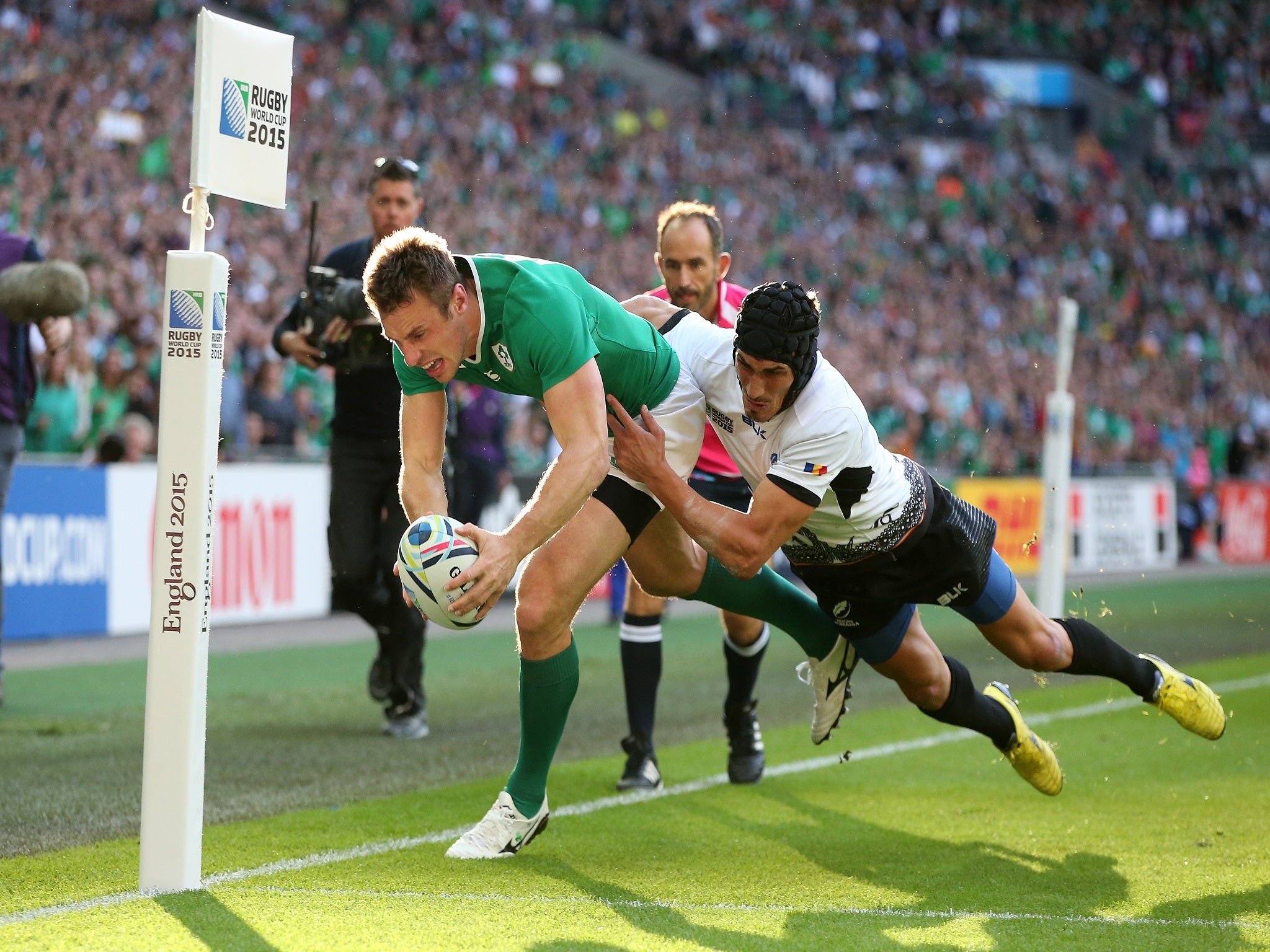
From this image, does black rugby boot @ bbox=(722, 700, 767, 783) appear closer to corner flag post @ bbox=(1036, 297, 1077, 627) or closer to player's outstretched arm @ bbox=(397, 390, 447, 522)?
player's outstretched arm @ bbox=(397, 390, 447, 522)

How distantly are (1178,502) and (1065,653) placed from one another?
20.0m

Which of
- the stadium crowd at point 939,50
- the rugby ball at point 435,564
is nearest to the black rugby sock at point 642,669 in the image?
the rugby ball at point 435,564

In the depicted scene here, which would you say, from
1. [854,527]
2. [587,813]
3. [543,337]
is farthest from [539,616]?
[587,813]

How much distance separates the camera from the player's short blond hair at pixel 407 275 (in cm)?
413

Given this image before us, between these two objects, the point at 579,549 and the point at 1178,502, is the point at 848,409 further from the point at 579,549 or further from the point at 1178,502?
the point at 1178,502

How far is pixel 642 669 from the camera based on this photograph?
6.24 meters

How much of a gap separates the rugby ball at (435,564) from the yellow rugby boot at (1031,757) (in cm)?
235

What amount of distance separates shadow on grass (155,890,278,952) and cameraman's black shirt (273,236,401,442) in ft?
10.7

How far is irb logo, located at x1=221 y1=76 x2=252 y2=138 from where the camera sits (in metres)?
4.14

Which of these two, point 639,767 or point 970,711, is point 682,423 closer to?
point 970,711

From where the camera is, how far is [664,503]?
15.4 feet

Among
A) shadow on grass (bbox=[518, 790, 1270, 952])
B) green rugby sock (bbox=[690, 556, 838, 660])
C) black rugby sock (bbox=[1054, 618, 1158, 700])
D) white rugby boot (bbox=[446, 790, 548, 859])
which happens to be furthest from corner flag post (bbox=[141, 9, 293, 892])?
black rugby sock (bbox=[1054, 618, 1158, 700])

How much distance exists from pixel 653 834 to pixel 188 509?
6.76 ft

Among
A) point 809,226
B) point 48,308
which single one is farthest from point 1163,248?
point 48,308
